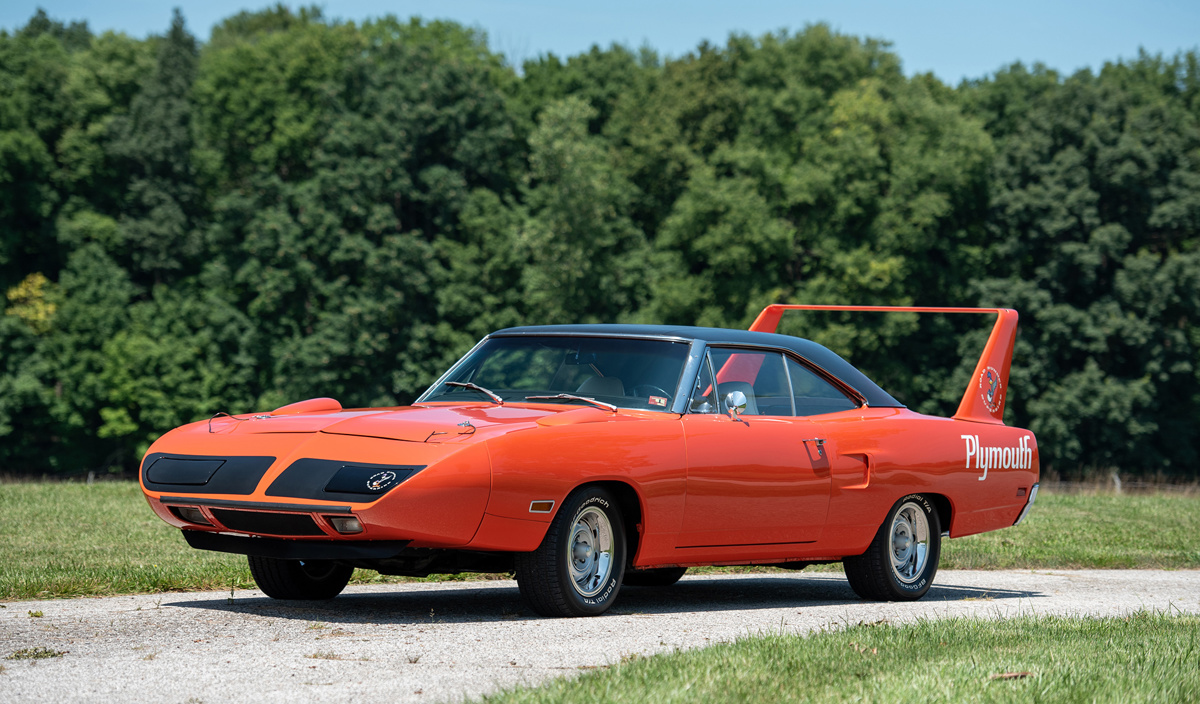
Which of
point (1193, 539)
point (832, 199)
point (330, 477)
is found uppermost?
point (832, 199)

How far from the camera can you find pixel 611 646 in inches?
241

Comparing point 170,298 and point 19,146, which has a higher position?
point 19,146

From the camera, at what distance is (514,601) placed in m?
8.29

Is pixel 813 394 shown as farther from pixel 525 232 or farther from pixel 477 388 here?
pixel 525 232

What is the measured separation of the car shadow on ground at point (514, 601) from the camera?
722 centimetres

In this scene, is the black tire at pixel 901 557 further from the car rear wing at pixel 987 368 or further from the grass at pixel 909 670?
the grass at pixel 909 670

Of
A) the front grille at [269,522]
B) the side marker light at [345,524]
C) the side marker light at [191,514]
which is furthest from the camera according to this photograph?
the side marker light at [191,514]

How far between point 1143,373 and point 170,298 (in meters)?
33.6

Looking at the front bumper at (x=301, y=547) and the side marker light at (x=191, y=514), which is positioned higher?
the side marker light at (x=191, y=514)

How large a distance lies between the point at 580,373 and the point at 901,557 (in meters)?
2.81

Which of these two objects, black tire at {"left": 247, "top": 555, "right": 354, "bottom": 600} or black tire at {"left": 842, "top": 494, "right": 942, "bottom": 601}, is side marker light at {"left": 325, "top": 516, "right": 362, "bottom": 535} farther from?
black tire at {"left": 842, "top": 494, "right": 942, "bottom": 601}

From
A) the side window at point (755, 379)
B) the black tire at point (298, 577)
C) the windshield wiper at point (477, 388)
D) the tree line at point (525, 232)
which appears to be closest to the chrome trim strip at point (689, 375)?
the side window at point (755, 379)

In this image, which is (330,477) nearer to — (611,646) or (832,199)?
(611,646)

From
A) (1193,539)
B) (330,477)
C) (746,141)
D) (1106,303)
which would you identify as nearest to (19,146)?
→ (746,141)
